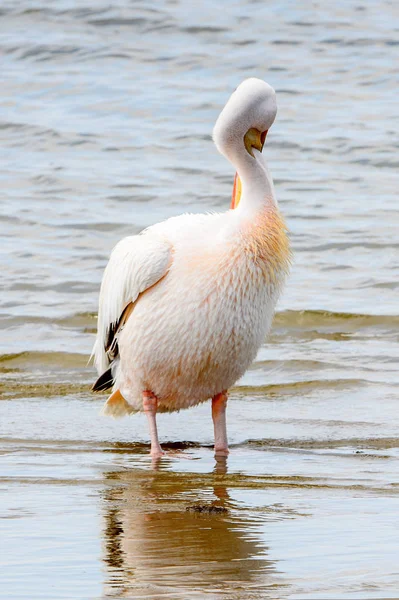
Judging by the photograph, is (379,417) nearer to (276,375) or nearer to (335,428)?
(335,428)

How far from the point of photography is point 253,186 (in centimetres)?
438

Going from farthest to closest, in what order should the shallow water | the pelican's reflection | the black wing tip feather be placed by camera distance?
1. the black wing tip feather
2. the shallow water
3. the pelican's reflection

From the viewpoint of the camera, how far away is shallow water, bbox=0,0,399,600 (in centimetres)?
301

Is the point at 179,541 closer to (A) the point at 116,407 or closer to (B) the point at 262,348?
(A) the point at 116,407

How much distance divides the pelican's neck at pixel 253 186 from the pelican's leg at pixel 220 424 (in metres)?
0.73

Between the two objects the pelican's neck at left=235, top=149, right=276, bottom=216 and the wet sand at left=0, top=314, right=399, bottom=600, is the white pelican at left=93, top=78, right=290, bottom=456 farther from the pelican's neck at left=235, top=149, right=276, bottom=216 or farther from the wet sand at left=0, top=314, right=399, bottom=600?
the wet sand at left=0, top=314, right=399, bottom=600

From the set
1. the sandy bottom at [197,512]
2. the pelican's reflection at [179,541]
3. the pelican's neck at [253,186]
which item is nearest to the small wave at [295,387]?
the sandy bottom at [197,512]

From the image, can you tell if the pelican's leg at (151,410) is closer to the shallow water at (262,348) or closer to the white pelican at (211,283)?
the white pelican at (211,283)

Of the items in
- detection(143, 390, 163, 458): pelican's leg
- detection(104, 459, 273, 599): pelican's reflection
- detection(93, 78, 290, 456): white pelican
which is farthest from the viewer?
detection(143, 390, 163, 458): pelican's leg

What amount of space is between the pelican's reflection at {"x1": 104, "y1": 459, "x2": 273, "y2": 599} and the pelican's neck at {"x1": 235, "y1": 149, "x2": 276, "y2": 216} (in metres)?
0.98

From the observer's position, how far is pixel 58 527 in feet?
10.6

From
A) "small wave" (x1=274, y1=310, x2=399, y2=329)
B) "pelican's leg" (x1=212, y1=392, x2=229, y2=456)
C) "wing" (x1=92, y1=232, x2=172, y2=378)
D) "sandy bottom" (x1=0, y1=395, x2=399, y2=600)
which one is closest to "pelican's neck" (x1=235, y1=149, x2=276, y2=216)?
"wing" (x1=92, y1=232, x2=172, y2=378)

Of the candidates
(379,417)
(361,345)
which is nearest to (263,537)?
(379,417)

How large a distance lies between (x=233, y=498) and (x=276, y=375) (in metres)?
2.61
